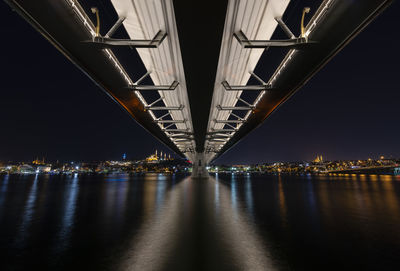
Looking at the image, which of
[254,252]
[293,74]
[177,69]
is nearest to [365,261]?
[254,252]

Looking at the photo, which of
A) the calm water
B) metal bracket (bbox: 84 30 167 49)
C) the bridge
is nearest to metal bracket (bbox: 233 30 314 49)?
the bridge

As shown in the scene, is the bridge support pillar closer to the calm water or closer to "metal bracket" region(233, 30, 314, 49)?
the calm water

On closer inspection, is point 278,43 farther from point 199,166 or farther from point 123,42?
point 199,166

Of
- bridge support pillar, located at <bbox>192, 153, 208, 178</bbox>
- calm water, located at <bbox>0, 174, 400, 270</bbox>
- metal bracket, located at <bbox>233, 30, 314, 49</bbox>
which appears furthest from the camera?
bridge support pillar, located at <bbox>192, 153, 208, 178</bbox>

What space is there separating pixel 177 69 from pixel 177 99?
21.6 feet

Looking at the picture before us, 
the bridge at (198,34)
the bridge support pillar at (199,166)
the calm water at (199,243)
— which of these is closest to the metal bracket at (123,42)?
the bridge at (198,34)

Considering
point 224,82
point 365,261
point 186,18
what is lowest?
point 365,261

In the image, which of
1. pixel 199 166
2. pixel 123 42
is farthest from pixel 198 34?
pixel 199 166

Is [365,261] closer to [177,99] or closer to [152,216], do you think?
[152,216]

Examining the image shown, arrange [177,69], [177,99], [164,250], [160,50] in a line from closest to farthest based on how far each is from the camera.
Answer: [164,250]
[160,50]
[177,69]
[177,99]

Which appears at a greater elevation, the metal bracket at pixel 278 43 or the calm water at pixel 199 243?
the metal bracket at pixel 278 43

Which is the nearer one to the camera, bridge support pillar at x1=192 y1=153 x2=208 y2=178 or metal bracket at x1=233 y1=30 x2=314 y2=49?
metal bracket at x1=233 y1=30 x2=314 y2=49

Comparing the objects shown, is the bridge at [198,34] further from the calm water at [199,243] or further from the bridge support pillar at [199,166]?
the bridge support pillar at [199,166]

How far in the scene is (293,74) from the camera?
35.7ft
